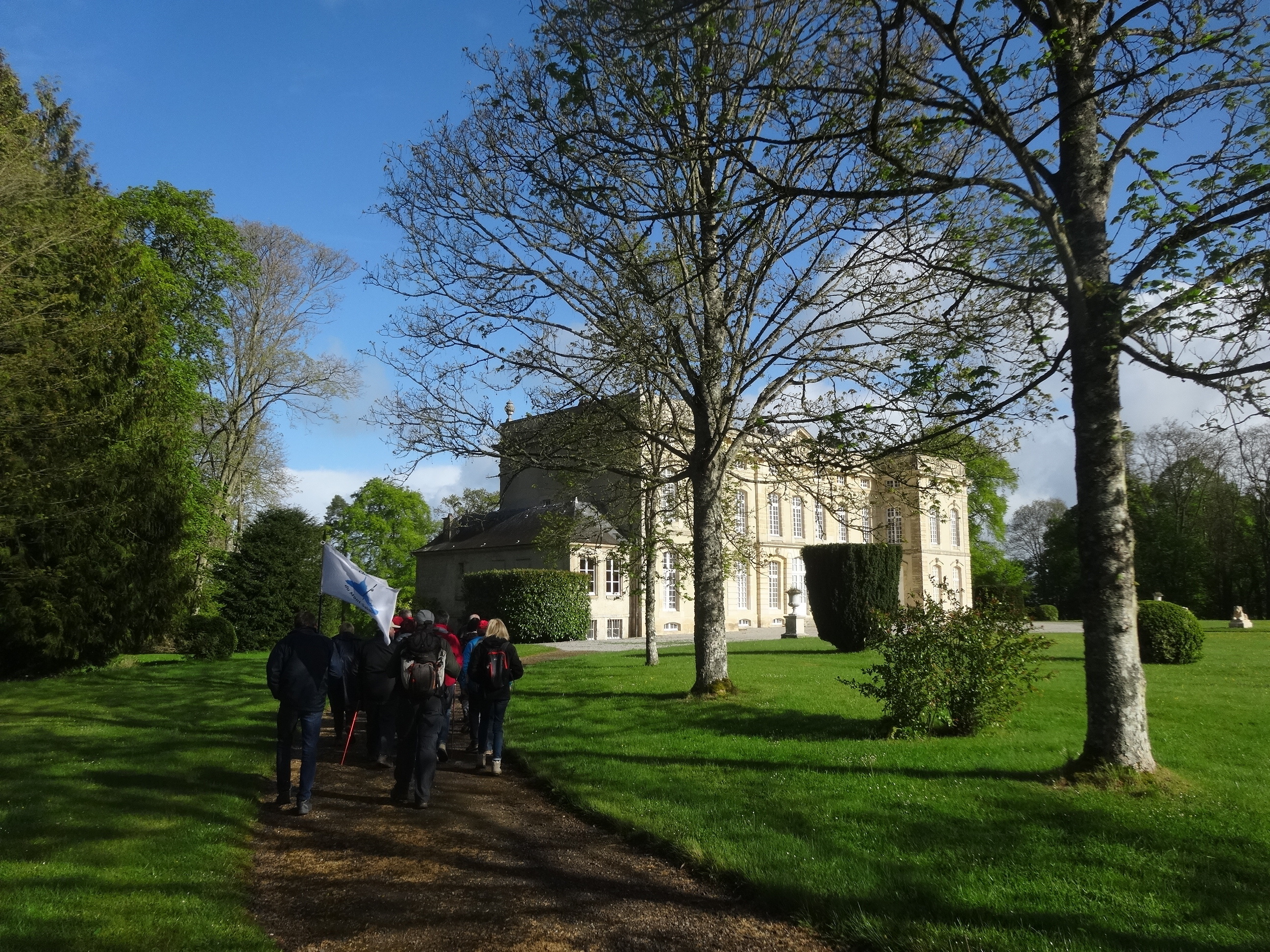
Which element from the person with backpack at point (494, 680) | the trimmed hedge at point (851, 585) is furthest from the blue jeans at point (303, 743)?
the trimmed hedge at point (851, 585)

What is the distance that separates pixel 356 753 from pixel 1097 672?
850 centimetres

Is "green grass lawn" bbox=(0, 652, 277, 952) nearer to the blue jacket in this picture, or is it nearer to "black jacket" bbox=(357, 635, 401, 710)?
"black jacket" bbox=(357, 635, 401, 710)

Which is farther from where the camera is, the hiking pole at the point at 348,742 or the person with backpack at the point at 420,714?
the hiking pole at the point at 348,742

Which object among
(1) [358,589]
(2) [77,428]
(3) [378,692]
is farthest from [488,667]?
(2) [77,428]

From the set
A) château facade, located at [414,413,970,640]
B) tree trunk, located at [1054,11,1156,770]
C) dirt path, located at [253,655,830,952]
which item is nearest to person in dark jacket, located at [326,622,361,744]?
dirt path, located at [253,655,830,952]

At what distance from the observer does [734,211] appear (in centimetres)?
975

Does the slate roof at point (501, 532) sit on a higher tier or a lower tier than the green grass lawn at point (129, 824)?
higher

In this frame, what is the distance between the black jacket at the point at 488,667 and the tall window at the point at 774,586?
35.3 m

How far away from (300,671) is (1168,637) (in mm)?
16289

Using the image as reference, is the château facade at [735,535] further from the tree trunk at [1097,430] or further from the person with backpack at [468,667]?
the person with backpack at [468,667]

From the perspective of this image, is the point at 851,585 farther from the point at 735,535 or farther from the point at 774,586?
the point at 774,586

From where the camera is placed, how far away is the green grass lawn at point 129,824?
4.54 meters

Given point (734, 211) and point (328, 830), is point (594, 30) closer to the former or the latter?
point (734, 211)

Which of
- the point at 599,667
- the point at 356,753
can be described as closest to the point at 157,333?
the point at 599,667
